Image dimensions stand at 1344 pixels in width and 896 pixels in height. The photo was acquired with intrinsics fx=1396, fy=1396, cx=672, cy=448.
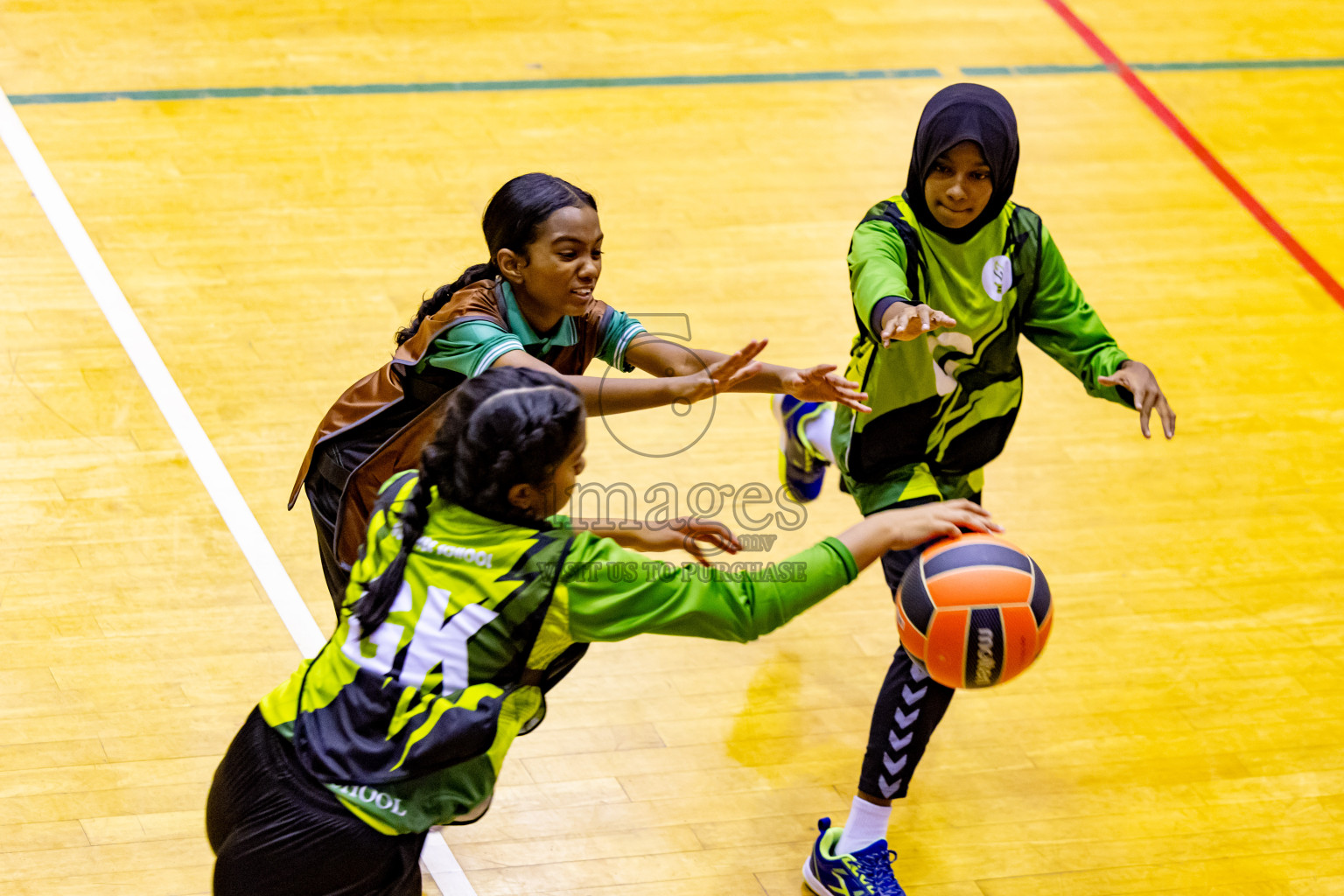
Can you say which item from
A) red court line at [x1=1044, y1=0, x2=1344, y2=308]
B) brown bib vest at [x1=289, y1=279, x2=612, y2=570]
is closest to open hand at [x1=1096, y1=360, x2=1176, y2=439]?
brown bib vest at [x1=289, y1=279, x2=612, y2=570]

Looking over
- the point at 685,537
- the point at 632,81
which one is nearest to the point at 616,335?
the point at 685,537

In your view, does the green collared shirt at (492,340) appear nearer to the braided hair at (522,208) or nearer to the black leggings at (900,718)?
the braided hair at (522,208)

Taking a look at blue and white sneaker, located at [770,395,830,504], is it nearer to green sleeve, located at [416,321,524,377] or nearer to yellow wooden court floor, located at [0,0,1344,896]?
yellow wooden court floor, located at [0,0,1344,896]

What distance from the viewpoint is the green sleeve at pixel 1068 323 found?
10.6 ft

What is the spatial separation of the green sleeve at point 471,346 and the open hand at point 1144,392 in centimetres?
134

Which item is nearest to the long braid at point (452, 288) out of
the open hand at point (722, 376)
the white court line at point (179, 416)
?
the open hand at point (722, 376)

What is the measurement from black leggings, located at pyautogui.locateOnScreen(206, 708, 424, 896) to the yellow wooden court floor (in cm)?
97

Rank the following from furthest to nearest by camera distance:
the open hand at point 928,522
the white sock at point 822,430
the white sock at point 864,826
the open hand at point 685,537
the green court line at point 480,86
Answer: the green court line at point 480,86, the white sock at point 822,430, the white sock at point 864,826, the open hand at point 685,537, the open hand at point 928,522

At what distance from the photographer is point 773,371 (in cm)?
297

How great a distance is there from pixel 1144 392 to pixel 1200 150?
12.8ft

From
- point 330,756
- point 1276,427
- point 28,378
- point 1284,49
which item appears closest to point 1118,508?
point 1276,427

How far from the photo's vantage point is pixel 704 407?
186 inches

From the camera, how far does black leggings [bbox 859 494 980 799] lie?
3146 millimetres

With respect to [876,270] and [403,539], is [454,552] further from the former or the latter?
[876,270]
